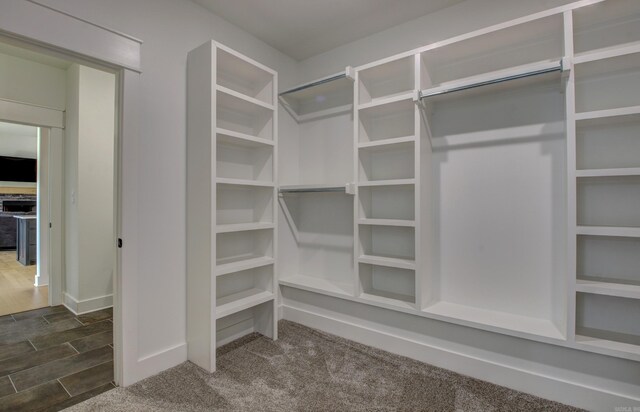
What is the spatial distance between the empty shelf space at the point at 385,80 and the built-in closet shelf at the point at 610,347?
2.00 m

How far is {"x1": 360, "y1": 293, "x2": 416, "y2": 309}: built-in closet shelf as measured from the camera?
7.57 feet

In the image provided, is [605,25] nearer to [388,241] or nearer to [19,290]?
[388,241]

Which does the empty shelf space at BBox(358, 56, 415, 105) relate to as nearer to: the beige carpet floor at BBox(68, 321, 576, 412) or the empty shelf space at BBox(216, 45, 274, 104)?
the empty shelf space at BBox(216, 45, 274, 104)

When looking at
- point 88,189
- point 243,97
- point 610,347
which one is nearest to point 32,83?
point 88,189

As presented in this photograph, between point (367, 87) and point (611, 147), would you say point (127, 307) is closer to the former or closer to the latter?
point (367, 87)

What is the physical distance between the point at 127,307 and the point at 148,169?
903 mm

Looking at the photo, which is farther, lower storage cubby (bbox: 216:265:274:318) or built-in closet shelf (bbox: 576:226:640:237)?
lower storage cubby (bbox: 216:265:274:318)

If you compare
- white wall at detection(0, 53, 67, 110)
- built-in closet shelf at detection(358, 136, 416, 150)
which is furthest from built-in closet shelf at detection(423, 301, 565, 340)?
white wall at detection(0, 53, 67, 110)

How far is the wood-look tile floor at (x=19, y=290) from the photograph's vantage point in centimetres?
342

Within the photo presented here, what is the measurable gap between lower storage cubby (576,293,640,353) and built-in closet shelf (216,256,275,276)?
2.13 meters

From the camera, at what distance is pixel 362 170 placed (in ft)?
8.50

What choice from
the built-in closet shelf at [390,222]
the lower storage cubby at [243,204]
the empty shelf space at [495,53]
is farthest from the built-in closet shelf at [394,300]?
the empty shelf space at [495,53]

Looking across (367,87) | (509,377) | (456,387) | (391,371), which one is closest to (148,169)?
(367,87)

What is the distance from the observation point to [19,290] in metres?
3.96
